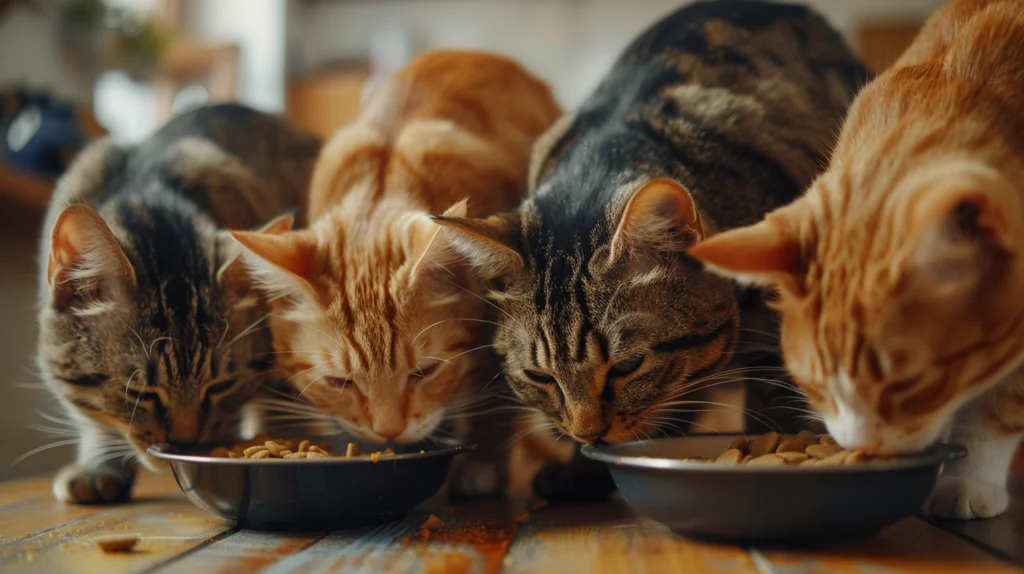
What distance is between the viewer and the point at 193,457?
149cm

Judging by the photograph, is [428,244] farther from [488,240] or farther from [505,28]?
[505,28]

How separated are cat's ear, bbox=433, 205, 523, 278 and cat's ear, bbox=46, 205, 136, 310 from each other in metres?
0.67

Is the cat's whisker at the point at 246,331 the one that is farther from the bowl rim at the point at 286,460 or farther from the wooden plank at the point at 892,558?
the wooden plank at the point at 892,558

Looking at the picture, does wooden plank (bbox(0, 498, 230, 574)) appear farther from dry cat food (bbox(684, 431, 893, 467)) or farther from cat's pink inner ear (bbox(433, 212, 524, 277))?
dry cat food (bbox(684, 431, 893, 467))

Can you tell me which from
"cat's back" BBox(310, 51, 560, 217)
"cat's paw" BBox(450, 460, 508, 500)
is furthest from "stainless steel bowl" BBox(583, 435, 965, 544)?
"cat's back" BBox(310, 51, 560, 217)

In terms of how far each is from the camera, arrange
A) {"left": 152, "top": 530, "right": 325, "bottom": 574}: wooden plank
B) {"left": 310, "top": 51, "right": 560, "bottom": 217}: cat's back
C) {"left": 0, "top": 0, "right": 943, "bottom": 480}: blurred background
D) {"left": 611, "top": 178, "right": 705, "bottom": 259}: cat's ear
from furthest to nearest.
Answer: {"left": 0, "top": 0, "right": 943, "bottom": 480}: blurred background → {"left": 310, "top": 51, "right": 560, "bottom": 217}: cat's back → {"left": 611, "top": 178, "right": 705, "bottom": 259}: cat's ear → {"left": 152, "top": 530, "right": 325, "bottom": 574}: wooden plank

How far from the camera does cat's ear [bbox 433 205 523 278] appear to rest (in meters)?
1.55

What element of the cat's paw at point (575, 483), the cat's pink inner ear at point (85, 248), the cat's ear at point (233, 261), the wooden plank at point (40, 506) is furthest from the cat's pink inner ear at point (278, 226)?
the cat's paw at point (575, 483)

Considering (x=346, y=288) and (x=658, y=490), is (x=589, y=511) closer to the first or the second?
(x=658, y=490)

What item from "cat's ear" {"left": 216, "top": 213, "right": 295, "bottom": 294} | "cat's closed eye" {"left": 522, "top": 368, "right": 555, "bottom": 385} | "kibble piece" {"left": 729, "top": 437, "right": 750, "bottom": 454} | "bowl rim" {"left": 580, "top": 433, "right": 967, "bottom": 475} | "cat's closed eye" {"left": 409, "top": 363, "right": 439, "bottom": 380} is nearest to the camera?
"bowl rim" {"left": 580, "top": 433, "right": 967, "bottom": 475}

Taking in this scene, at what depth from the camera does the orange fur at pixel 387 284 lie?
172cm

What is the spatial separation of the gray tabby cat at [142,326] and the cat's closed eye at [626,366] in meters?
0.80

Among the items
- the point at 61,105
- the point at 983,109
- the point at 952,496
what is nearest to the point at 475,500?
the point at 952,496

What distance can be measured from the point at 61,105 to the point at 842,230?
2.54 m
